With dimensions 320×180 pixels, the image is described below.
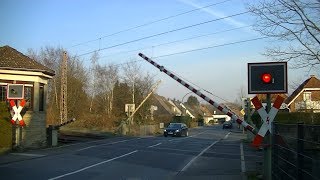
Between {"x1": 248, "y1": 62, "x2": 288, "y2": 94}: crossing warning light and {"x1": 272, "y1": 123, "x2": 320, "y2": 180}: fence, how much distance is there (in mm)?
914

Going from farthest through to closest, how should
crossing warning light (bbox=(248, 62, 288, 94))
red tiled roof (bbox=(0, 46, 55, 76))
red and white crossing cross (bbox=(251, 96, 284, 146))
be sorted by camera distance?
red tiled roof (bbox=(0, 46, 55, 76))
red and white crossing cross (bbox=(251, 96, 284, 146))
crossing warning light (bbox=(248, 62, 288, 94))

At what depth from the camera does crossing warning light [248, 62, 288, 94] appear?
36.7 ft

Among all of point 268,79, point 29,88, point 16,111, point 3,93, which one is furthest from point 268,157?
point 29,88

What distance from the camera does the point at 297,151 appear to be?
29.0ft

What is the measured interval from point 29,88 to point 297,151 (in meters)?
21.9

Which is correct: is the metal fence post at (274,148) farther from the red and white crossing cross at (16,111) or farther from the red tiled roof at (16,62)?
the red tiled roof at (16,62)

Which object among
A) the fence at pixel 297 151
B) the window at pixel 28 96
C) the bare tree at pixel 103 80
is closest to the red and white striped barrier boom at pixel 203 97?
the fence at pixel 297 151

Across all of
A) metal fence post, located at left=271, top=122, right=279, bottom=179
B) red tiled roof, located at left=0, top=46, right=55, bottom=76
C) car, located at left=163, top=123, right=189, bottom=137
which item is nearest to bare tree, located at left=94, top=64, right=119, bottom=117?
car, located at left=163, top=123, right=189, bottom=137

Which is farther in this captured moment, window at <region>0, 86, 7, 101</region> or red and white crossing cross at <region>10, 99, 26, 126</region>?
window at <region>0, 86, 7, 101</region>

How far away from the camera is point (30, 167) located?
17.3 m

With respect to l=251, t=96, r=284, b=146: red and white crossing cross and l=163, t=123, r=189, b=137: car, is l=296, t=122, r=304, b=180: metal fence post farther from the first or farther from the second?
l=163, t=123, r=189, b=137: car

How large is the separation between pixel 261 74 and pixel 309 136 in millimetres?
3179

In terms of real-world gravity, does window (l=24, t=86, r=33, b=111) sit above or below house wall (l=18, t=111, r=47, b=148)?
above

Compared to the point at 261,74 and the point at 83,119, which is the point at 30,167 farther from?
the point at 83,119
